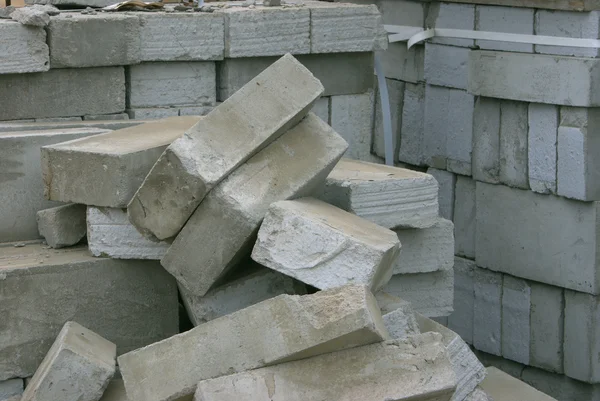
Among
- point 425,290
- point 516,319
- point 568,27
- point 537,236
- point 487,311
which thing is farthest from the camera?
point 487,311

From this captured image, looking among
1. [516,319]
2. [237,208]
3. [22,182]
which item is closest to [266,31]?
[22,182]

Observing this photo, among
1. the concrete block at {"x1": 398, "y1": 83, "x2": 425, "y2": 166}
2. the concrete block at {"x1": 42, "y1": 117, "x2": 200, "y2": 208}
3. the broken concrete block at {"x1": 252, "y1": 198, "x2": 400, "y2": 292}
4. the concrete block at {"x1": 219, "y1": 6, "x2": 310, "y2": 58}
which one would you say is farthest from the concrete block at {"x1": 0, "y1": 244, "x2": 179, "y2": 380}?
the concrete block at {"x1": 398, "y1": 83, "x2": 425, "y2": 166}

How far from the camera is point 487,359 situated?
301 inches

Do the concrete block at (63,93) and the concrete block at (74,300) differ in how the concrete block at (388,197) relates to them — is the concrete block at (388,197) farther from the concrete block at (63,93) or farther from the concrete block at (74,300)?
the concrete block at (63,93)

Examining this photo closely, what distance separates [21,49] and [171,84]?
943 mm

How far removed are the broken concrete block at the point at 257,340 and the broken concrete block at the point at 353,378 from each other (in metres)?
0.05

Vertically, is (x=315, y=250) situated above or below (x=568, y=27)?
below

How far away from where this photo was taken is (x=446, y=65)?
7715mm

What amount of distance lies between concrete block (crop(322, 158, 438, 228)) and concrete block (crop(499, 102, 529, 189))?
2.19 m

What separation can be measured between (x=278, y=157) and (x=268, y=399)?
3.85ft

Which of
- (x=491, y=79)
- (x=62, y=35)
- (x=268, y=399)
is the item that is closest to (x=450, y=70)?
(x=491, y=79)

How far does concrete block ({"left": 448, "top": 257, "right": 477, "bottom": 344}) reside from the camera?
7586 mm

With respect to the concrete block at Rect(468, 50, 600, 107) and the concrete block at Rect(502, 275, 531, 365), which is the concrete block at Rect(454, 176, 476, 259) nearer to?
the concrete block at Rect(502, 275, 531, 365)

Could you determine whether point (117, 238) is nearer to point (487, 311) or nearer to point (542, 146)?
point (542, 146)
